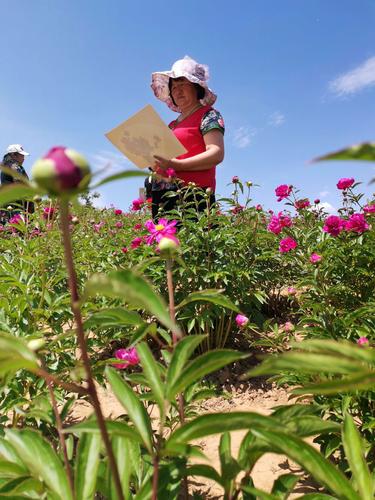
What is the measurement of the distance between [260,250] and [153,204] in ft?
2.56

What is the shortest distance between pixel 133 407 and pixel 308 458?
0.93 ft

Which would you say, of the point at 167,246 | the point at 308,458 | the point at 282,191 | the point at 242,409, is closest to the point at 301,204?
the point at 282,191

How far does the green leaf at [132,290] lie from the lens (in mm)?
378

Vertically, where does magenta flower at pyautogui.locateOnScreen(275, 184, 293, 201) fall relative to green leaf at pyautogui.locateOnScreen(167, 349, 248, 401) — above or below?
above

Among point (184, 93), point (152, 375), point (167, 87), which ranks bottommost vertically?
point (152, 375)

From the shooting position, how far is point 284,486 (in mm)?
714

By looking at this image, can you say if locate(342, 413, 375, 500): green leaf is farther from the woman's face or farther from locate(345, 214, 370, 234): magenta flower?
the woman's face

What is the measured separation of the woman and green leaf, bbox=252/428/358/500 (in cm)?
179

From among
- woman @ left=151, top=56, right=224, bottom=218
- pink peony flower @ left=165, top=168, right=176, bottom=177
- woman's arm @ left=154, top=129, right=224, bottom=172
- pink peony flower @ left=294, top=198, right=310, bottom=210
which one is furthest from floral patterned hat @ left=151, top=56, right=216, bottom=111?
pink peony flower @ left=294, top=198, right=310, bottom=210

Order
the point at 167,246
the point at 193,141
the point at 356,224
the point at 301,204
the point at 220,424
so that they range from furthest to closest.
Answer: the point at 301,204, the point at 193,141, the point at 356,224, the point at 167,246, the point at 220,424

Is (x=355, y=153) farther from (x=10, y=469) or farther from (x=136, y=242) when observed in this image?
(x=136, y=242)

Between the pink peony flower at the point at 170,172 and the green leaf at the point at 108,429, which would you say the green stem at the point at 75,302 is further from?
the pink peony flower at the point at 170,172

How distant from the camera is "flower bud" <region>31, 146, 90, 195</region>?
42 cm

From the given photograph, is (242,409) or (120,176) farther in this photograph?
(242,409)
